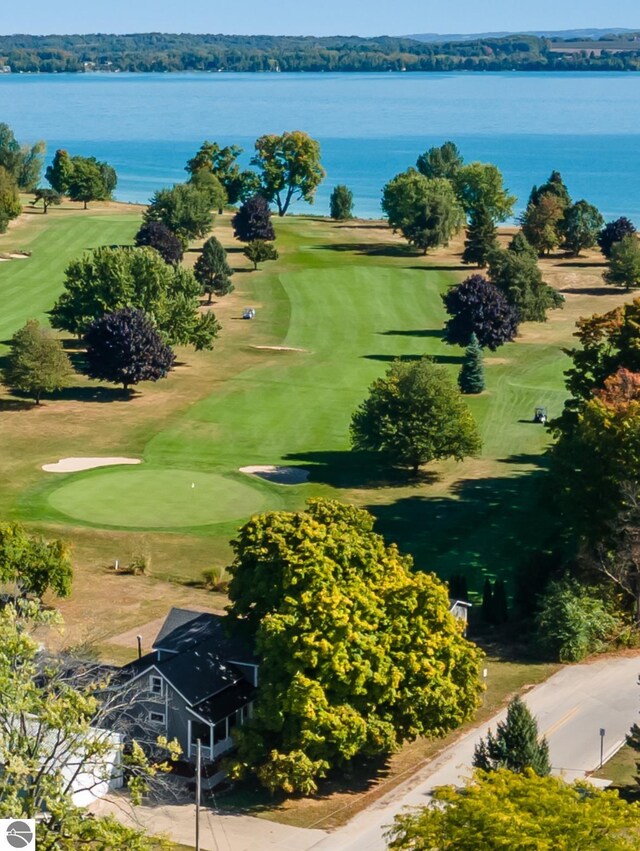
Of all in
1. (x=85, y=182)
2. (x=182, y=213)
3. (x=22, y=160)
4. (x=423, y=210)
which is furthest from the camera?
(x=22, y=160)

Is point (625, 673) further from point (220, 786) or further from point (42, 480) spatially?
point (42, 480)

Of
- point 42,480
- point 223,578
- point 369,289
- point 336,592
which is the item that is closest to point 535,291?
point 369,289

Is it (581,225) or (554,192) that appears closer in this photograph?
(581,225)

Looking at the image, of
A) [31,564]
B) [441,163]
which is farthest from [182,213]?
[31,564]

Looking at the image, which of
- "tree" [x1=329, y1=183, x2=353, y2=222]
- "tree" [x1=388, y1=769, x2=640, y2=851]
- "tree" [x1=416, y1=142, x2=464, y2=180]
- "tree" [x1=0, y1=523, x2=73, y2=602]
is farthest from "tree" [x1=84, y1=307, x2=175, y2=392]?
"tree" [x1=416, y1=142, x2=464, y2=180]

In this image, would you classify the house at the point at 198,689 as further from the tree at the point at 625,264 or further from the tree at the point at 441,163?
the tree at the point at 441,163

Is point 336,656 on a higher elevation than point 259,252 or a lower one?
lower

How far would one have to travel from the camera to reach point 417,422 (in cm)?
7319

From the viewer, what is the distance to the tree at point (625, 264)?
125m

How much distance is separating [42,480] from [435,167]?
108315mm

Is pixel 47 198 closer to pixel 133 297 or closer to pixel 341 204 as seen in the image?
pixel 341 204

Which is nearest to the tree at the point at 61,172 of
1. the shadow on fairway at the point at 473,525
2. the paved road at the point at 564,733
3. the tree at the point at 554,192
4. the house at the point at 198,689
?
the tree at the point at 554,192
